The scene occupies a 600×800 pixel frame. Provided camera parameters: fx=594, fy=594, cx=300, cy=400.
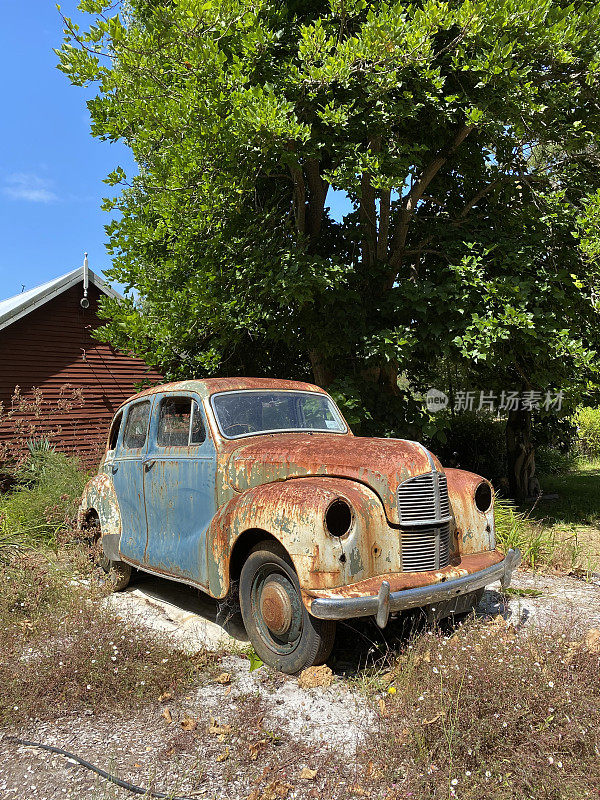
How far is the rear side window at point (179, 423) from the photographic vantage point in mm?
4914

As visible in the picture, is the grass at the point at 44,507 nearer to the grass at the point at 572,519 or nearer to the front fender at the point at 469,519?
the front fender at the point at 469,519

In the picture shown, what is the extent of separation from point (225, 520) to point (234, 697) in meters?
1.12

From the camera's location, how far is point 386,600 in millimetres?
3414

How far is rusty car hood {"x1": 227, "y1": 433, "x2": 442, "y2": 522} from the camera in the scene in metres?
3.94

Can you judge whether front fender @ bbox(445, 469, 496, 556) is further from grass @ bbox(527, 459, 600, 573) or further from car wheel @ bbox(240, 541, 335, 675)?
grass @ bbox(527, 459, 600, 573)

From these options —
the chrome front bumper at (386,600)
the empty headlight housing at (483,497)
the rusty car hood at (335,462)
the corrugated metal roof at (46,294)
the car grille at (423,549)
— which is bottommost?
the chrome front bumper at (386,600)

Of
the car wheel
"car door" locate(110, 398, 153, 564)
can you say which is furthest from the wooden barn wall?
the car wheel

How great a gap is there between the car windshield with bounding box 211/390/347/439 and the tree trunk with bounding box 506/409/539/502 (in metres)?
8.42

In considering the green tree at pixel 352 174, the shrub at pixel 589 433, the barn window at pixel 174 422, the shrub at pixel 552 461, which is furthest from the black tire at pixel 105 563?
the shrub at pixel 589 433

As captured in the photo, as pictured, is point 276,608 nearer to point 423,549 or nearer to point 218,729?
point 218,729

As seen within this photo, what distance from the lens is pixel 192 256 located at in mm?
9758

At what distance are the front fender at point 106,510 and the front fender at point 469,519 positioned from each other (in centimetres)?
318

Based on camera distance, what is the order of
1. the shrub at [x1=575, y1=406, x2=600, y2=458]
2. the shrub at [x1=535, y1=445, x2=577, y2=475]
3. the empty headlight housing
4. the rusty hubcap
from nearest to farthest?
the rusty hubcap < the empty headlight housing < the shrub at [x1=535, y1=445, x2=577, y2=475] < the shrub at [x1=575, y1=406, x2=600, y2=458]

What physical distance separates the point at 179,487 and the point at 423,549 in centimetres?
207
